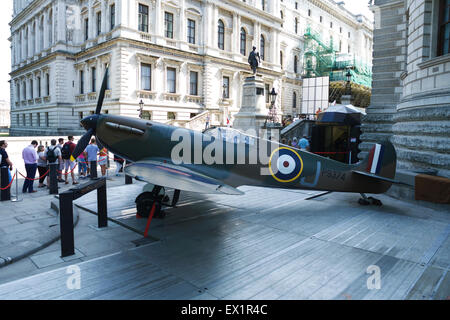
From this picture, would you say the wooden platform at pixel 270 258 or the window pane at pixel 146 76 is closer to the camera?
the wooden platform at pixel 270 258

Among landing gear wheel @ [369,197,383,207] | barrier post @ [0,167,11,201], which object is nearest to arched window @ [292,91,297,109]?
landing gear wheel @ [369,197,383,207]

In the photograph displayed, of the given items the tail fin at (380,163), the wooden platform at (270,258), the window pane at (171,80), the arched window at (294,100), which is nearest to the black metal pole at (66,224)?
the wooden platform at (270,258)

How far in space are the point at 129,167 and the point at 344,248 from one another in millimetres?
4362

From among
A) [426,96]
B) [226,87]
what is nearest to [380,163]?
[426,96]

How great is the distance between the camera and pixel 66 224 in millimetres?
5297

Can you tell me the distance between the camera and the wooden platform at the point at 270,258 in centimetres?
411

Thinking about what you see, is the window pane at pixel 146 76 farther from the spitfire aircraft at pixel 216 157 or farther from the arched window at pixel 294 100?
the arched window at pixel 294 100

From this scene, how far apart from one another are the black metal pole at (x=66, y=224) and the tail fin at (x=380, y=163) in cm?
655

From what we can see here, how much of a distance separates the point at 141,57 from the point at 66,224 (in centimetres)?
3084

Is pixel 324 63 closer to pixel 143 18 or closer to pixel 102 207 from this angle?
pixel 143 18

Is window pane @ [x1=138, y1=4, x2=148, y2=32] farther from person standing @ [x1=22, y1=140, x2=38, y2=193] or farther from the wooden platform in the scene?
the wooden platform

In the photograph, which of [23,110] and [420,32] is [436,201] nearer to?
[420,32]

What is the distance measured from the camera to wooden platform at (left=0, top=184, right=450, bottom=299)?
13.5 ft

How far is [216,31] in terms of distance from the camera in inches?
1544
